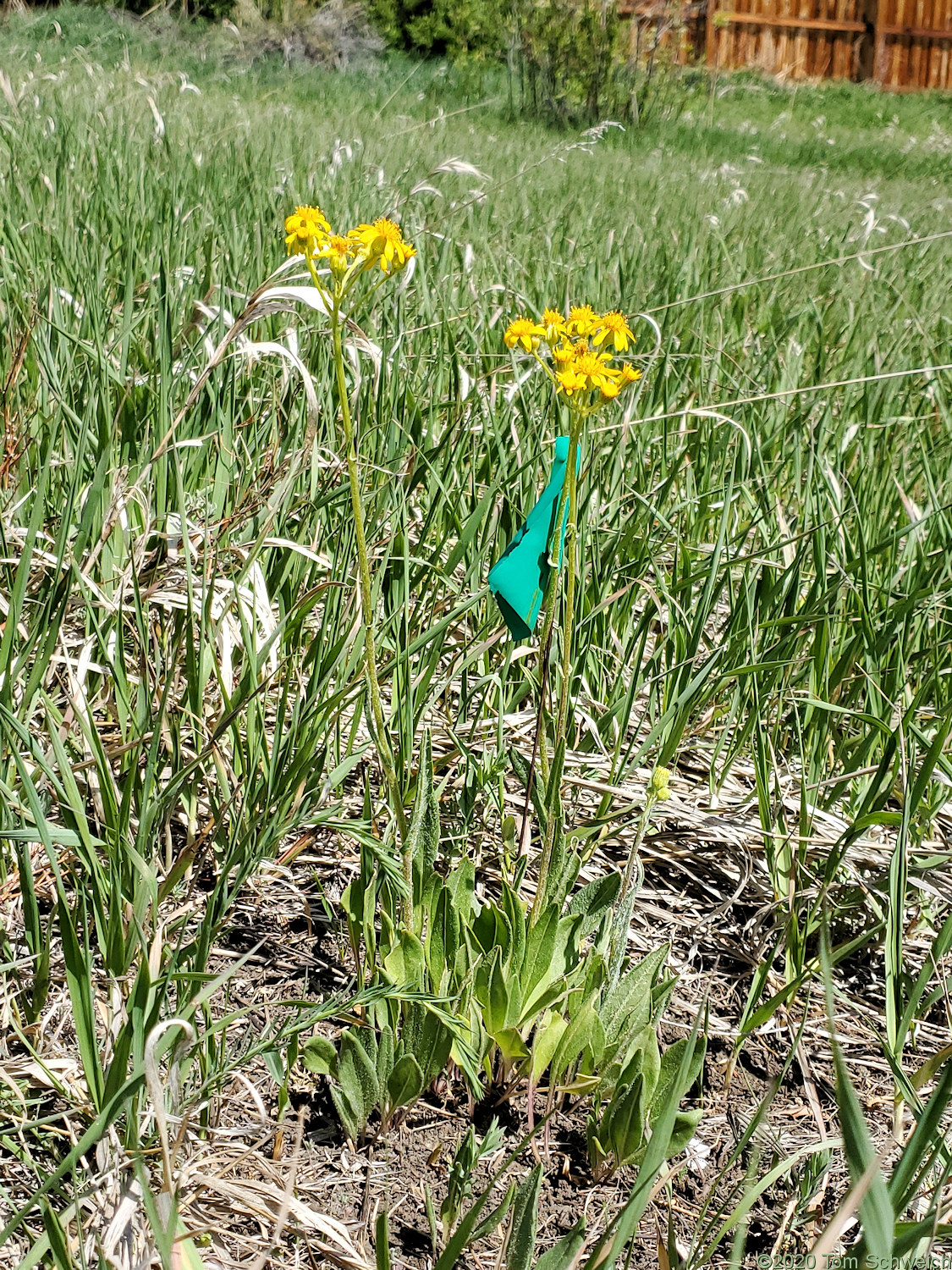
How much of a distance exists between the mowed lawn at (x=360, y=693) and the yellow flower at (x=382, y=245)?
30 cm

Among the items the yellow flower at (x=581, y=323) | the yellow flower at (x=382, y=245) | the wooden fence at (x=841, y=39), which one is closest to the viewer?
the yellow flower at (x=382, y=245)

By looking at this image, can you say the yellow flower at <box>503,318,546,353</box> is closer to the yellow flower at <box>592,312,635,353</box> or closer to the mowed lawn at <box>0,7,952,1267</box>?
the yellow flower at <box>592,312,635,353</box>

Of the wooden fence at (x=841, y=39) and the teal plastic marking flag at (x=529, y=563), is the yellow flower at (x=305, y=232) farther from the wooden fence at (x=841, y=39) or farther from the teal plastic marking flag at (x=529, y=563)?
the wooden fence at (x=841, y=39)

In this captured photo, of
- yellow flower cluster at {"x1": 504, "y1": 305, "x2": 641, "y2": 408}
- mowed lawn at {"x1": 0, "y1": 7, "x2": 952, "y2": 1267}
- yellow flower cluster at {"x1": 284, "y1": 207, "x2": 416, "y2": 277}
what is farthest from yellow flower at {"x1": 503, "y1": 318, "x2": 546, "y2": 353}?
mowed lawn at {"x1": 0, "y1": 7, "x2": 952, "y2": 1267}

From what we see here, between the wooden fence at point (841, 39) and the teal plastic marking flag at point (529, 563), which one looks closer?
the teal plastic marking flag at point (529, 563)

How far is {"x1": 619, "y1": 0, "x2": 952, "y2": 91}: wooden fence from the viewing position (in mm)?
18344

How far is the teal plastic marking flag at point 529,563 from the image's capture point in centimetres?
98

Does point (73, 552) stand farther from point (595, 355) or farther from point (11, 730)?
point (595, 355)

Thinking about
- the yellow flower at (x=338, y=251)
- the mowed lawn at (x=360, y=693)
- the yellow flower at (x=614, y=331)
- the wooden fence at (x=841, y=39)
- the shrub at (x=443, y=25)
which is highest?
the wooden fence at (x=841, y=39)

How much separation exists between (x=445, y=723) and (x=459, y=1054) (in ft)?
1.73

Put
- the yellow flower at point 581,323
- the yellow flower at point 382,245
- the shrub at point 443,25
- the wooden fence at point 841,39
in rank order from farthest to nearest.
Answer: the wooden fence at point 841,39
the shrub at point 443,25
the yellow flower at point 581,323
the yellow flower at point 382,245

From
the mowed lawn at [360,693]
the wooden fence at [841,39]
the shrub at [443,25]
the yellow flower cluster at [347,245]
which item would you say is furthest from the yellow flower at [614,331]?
the wooden fence at [841,39]

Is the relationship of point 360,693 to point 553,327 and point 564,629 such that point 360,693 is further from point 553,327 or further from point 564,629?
point 553,327

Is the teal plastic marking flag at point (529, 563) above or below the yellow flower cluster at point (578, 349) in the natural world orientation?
below
